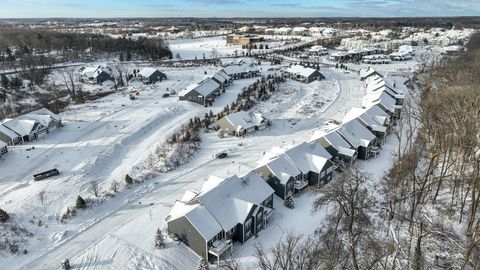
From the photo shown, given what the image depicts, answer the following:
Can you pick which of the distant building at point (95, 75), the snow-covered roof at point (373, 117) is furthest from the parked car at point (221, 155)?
the distant building at point (95, 75)

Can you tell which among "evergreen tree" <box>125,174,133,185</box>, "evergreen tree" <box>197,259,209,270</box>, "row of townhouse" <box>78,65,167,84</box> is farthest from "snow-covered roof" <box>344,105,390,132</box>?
"row of townhouse" <box>78,65,167,84</box>

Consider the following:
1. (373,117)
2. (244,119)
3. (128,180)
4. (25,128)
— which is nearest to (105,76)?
(25,128)

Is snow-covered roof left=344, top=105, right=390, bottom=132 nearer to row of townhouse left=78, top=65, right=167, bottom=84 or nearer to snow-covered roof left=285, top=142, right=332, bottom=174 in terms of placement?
snow-covered roof left=285, top=142, right=332, bottom=174

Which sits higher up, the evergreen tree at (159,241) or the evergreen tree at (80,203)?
the evergreen tree at (80,203)

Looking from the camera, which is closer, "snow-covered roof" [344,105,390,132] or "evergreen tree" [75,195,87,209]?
"evergreen tree" [75,195,87,209]

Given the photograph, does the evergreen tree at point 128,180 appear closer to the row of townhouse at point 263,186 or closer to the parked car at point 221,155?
the row of townhouse at point 263,186

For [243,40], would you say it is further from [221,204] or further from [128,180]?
[221,204]

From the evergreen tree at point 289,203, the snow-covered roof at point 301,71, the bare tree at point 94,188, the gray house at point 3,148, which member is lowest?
the evergreen tree at point 289,203
